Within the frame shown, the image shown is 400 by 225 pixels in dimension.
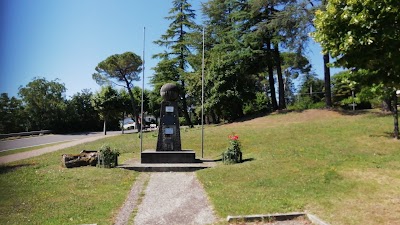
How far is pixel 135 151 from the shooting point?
18.1m

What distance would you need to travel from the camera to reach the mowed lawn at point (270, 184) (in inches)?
283

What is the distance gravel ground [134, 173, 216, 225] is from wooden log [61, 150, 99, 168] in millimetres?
2989

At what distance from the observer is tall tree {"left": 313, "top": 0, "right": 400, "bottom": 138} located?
17.8 ft

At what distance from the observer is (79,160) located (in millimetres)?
13047

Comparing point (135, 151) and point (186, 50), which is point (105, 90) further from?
point (135, 151)

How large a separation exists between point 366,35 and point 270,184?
5557 millimetres

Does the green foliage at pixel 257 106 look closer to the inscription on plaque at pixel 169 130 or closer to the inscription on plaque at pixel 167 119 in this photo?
the inscription on plaque at pixel 167 119

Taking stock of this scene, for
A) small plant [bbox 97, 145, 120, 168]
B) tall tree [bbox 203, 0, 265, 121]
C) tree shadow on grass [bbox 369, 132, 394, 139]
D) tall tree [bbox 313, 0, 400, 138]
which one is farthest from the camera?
tall tree [bbox 203, 0, 265, 121]

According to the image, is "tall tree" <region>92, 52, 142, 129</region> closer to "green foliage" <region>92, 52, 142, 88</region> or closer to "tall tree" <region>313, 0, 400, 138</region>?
"green foliage" <region>92, 52, 142, 88</region>

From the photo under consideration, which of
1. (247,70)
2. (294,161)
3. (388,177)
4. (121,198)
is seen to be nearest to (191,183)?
(121,198)

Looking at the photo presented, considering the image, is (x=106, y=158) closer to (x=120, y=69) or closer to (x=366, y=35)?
(x=366, y=35)

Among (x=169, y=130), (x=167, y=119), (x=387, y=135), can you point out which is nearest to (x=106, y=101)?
(x=167, y=119)

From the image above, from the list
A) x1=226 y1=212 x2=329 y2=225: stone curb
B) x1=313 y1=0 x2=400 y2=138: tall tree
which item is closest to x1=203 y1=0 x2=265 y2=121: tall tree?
x1=226 y1=212 x2=329 y2=225: stone curb

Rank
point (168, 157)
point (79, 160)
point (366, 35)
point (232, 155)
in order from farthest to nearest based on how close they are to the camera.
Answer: point (168, 157)
point (232, 155)
point (79, 160)
point (366, 35)
